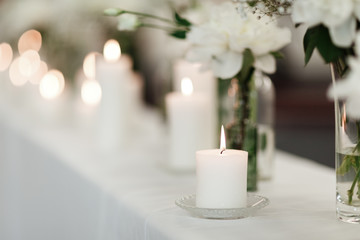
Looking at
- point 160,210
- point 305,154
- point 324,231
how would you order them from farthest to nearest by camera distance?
point 305,154, point 160,210, point 324,231

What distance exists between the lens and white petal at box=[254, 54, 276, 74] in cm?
110

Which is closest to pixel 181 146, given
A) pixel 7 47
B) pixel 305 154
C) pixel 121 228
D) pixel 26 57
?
pixel 121 228

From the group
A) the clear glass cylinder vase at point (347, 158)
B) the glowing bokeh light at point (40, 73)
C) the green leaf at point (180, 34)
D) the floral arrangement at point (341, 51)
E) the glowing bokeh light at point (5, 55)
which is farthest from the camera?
the glowing bokeh light at point (5, 55)

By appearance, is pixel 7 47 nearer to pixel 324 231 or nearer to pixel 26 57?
pixel 26 57

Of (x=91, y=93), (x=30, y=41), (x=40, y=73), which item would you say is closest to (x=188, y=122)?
(x=91, y=93)

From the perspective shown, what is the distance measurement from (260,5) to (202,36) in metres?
0.17

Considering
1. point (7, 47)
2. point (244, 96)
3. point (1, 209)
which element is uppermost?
point (7, 47)

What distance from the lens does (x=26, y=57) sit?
2.89m

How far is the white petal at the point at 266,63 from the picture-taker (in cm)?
110

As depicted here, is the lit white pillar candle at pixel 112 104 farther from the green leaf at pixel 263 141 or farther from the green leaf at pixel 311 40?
the green leaf at pixel 311 40

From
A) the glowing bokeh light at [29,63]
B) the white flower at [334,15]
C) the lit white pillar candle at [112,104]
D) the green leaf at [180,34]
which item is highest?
the glowing bokeh light at [29,63]

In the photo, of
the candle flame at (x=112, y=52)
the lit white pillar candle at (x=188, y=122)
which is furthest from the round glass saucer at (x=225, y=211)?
the candle flame at (x=112, y=52)

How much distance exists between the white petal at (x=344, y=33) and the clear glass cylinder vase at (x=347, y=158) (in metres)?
0.08

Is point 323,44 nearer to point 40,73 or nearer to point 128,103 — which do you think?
point 128,103
